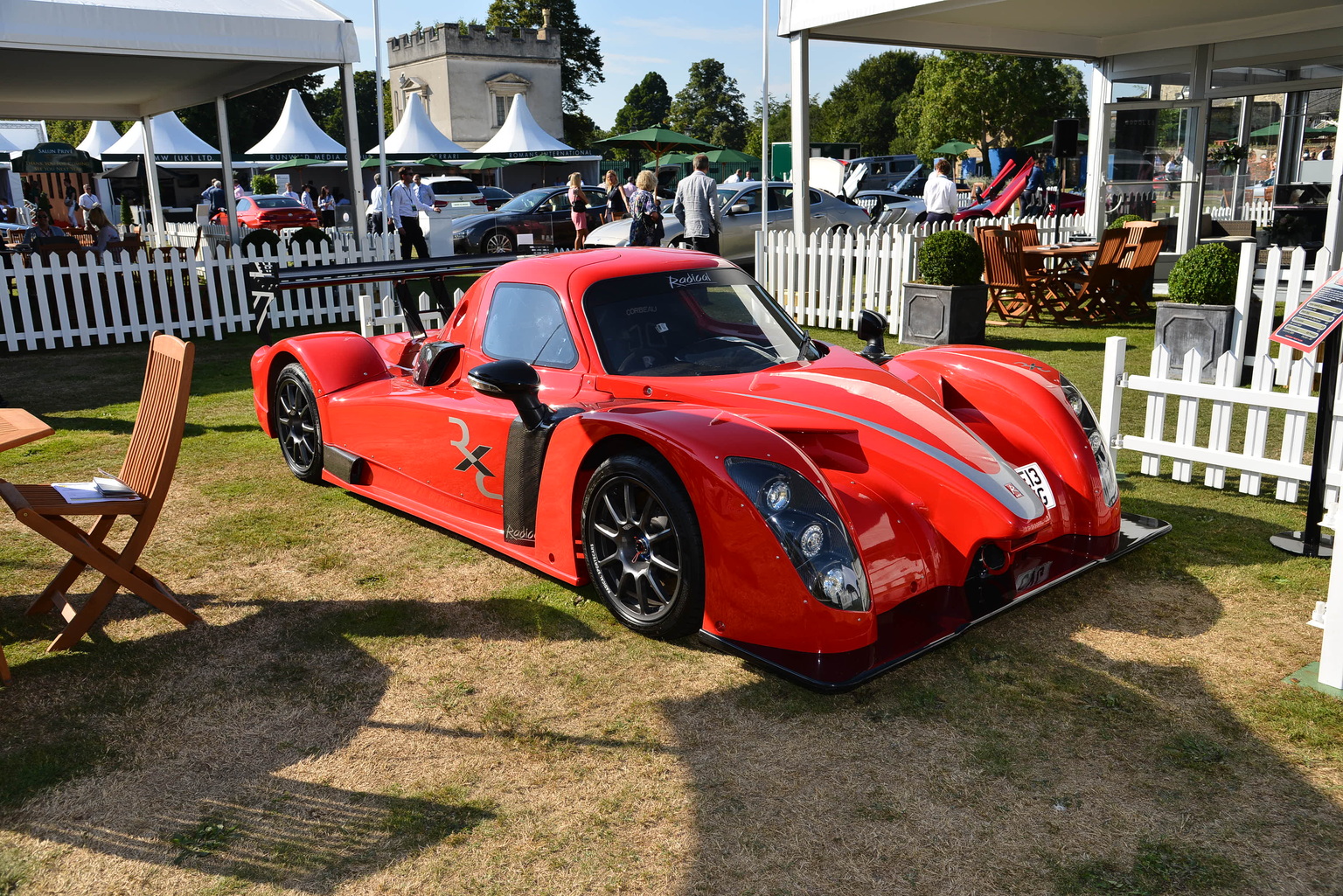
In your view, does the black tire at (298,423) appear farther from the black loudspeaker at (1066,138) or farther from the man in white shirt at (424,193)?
the black loudspeaker at (1066,138)

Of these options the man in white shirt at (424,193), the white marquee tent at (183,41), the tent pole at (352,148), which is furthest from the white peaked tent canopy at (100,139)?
the tent pole at (352,148)

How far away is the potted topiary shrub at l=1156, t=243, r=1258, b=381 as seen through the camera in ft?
27.4

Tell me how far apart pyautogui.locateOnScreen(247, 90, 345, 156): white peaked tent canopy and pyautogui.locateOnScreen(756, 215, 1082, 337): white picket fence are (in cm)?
2620

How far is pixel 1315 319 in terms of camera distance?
426 centimetres

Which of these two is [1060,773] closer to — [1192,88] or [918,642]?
[918,642]

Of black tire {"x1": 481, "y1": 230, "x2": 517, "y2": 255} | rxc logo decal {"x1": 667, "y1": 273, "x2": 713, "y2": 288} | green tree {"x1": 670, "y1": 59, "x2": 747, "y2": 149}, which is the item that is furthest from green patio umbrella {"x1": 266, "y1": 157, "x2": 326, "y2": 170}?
green tree {"x1": 670, "y1": 59, "x2": 747, "y2": 149}

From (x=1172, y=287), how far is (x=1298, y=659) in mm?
5731

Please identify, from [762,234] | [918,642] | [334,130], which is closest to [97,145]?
[762,234]

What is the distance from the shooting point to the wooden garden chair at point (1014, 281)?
1206 centimetres

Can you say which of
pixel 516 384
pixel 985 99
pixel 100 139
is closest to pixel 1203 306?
pixel 516 384

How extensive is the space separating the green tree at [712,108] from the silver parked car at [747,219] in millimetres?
106522

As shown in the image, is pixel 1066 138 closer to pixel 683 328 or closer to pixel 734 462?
pixel 683 328

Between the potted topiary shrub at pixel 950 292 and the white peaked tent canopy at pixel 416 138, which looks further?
the white peaked tent canopy at pixel 416 138

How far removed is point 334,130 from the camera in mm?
96375
